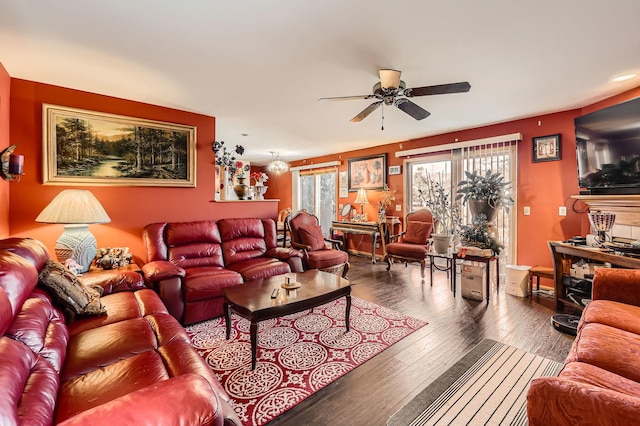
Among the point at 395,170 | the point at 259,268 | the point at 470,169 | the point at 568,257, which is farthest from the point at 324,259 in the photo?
the point at 568,257

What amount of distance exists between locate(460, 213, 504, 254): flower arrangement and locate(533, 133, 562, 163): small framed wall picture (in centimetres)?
127

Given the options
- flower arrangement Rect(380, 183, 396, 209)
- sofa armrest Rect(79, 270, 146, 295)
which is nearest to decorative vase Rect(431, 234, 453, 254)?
flower arrangement Rect(380, 183, 396, 209)

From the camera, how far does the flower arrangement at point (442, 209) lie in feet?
15.4

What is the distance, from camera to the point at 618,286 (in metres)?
2.08

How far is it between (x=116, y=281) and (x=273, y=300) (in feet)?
4.63

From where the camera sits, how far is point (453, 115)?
3955 mm

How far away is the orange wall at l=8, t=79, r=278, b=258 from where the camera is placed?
2852 mm

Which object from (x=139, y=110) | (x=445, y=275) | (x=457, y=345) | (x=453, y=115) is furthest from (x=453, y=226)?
(x=139, y=110)

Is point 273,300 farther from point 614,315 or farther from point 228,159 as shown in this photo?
point 228,159

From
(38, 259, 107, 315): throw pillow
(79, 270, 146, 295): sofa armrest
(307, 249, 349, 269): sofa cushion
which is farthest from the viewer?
(307, 249, 349, 269): sofa cushion

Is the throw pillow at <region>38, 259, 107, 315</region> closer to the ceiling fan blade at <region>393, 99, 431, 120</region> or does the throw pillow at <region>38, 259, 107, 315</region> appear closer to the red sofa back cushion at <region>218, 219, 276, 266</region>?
the red sofa back cushion at <region>218, 219, 276, 266</region>

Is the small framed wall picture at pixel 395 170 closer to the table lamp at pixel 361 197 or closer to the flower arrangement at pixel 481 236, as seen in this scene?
the table lamp at pixel 361 197

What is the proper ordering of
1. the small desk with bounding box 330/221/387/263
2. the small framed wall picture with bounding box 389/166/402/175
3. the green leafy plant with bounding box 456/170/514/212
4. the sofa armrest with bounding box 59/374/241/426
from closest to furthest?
the sofa armrest with bounding box 59/374/241/426 → the green leafy plant with bounding box 456/170/514/212 → the small desk with bounding box 330/221/387/263 → the small framed wall picture with bounding box 389/166/402/175

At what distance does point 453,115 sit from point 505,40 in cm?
190
